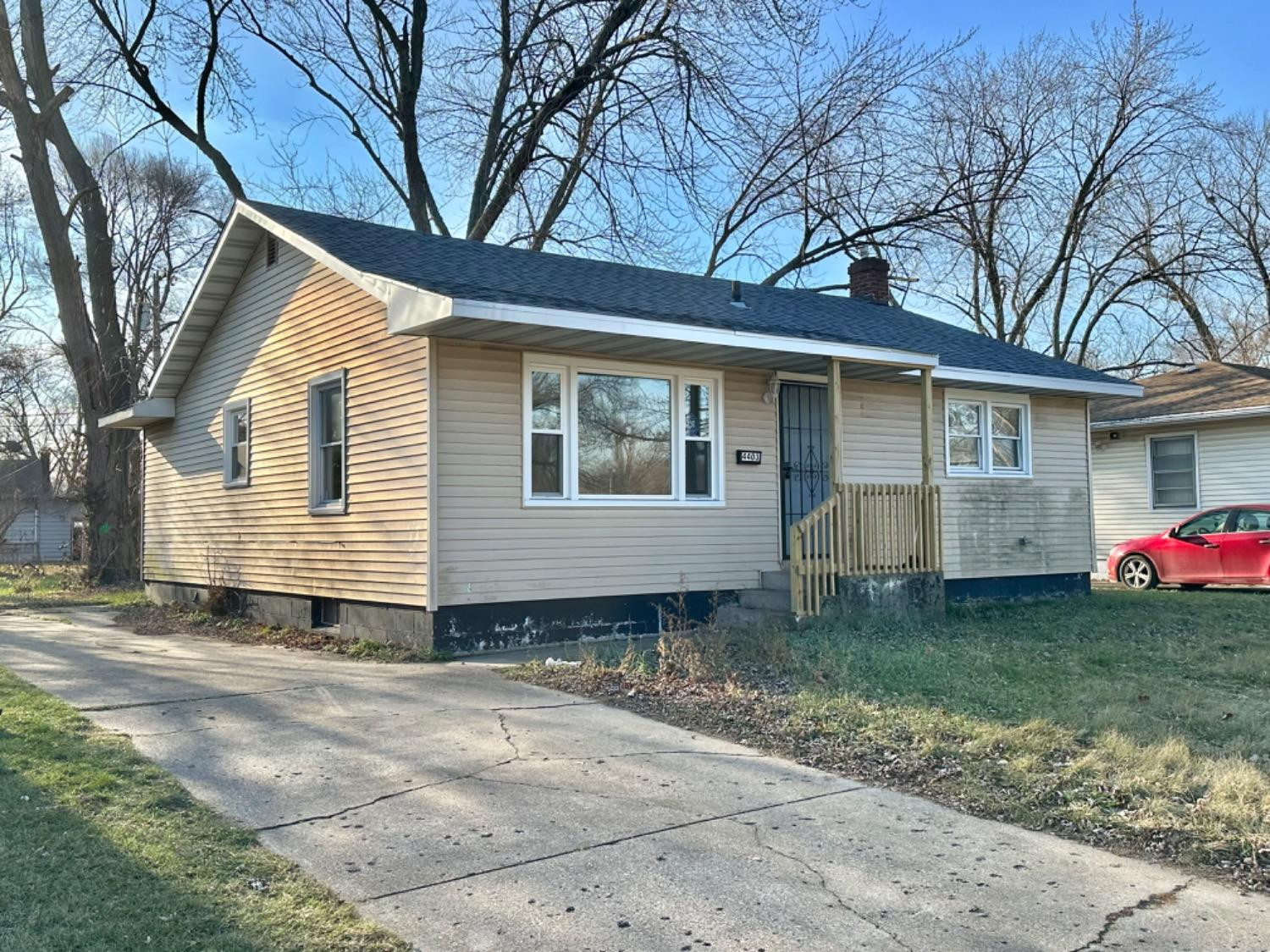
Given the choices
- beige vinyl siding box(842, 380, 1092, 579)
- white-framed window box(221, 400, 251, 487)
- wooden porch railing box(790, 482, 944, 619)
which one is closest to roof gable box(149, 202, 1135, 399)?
Answer: beige vinyl siding box(842, 380, 1092, 579)

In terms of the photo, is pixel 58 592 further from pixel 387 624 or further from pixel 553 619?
pixel 553 619

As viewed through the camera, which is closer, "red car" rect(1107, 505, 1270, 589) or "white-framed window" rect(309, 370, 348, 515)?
"white-framed window" rect(309, 370, 348, 515)

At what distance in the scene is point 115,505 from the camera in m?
21.1

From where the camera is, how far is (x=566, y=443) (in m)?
10.2

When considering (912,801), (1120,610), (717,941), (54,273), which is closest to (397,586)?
(912,801)

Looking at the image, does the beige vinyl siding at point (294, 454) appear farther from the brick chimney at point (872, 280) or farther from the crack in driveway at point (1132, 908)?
the brick chimney at point (872, 280)

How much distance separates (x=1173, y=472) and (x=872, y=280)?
7316mm

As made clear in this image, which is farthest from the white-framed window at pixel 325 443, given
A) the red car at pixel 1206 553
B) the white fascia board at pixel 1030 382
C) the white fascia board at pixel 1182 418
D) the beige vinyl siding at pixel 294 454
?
the white fascia board at pixel 1182 418

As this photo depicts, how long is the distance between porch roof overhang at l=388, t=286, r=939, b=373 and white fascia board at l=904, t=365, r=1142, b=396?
121 centimetres

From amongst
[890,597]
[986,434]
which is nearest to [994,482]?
[986,434]

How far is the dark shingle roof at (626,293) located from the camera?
9750 mm

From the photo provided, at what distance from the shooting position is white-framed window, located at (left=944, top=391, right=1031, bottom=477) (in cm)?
1360

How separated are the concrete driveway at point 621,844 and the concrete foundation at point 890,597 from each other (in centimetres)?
405

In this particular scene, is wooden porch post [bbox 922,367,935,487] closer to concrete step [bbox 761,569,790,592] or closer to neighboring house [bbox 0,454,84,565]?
concrete step [bbox 761,569,790,592]
